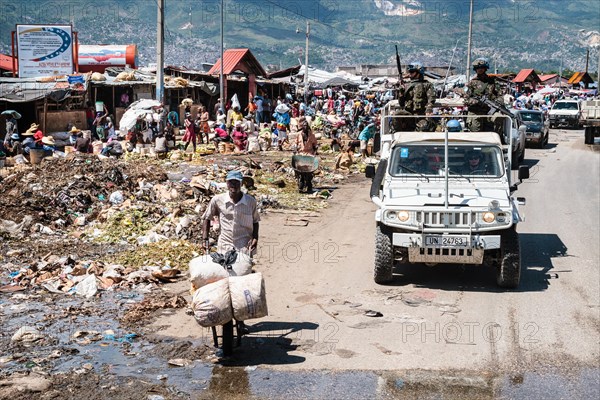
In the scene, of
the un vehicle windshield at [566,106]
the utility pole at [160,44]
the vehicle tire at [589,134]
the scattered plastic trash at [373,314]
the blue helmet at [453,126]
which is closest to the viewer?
the scattered plastic trash at [373,314]

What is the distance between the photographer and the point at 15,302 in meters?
9.71

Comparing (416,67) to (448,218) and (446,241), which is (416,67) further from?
(446,241)

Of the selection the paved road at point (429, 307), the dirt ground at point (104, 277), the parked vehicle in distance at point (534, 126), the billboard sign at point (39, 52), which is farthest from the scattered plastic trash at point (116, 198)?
the billboard sign at point (39, 52)

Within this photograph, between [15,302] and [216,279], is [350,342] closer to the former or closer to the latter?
[216,279]

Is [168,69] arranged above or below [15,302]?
above

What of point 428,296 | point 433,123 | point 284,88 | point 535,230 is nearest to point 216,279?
point 428,296

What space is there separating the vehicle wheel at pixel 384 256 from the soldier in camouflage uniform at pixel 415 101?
3.36m

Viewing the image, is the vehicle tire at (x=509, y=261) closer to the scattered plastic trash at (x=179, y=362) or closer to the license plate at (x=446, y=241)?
the license plate at (x=446, y=241)

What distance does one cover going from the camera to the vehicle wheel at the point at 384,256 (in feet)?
33.1

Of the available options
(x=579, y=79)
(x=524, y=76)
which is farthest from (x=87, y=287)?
(x=579, y=79)

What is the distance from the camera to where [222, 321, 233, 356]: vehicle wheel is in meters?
7.46

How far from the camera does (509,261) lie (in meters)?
9.84

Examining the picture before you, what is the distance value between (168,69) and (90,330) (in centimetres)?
3319

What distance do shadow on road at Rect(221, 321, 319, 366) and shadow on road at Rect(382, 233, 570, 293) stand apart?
7.38 ft
